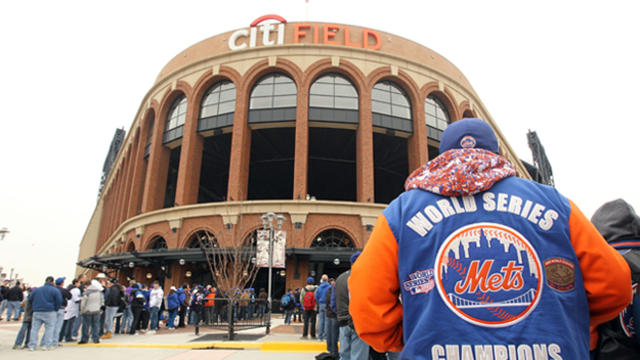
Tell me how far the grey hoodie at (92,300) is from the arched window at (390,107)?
2019 centimetres

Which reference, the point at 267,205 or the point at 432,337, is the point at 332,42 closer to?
the point at 267,205

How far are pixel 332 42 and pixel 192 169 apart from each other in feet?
44.5

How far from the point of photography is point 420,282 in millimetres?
1744

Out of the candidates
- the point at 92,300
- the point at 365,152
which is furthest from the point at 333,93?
the point at 92,300

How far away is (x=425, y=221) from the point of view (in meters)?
1.81

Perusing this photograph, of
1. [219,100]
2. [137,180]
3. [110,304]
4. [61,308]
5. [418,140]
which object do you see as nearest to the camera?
[61,308]

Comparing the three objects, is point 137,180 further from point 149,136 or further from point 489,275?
point 489,275

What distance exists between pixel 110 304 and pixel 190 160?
16372 mm

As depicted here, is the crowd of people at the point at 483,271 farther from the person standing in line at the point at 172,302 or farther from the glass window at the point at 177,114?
the glass window at the point at 177,114

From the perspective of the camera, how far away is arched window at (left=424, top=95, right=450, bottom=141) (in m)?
28.9

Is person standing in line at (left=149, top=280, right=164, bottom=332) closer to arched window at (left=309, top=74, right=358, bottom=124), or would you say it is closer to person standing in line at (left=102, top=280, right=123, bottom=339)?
person standing in line at (left=102, top=280, right=123, bottom=339)

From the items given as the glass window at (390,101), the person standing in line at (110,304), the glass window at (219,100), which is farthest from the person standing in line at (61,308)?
the glass window at (390,101)

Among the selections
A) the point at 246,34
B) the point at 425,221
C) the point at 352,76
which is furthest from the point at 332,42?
the point at 425,221

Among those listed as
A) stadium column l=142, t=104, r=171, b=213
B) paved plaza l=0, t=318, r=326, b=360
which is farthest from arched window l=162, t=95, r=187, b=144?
paved plaza l=0, t=318, r=326, b=360
